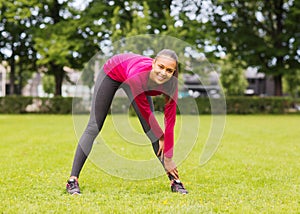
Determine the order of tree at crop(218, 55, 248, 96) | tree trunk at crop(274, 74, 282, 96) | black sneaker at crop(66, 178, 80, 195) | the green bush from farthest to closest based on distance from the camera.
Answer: tree at crop(218, 55, 248, 96)
tree trunk at crop(274, 74, 282, 96)
the green bush
black sneaker at crop(66, 178, 80, 195)

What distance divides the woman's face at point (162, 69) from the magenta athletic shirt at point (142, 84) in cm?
9

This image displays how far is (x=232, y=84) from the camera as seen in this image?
161ft

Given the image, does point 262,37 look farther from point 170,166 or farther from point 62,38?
point 170,166

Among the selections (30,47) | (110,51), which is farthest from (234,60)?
(110,51)

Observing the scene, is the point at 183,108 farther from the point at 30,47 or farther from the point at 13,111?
the point at 30,47

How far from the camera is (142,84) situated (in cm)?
446

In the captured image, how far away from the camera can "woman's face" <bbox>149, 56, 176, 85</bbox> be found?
4324 millimetres

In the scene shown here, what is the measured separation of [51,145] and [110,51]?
2841 mm

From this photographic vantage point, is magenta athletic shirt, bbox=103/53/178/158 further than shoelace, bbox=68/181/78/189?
No

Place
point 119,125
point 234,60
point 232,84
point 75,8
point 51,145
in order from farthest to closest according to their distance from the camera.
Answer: point 232,84 < point 234,60 < point 75,8 < point 51,145 < point 119,125

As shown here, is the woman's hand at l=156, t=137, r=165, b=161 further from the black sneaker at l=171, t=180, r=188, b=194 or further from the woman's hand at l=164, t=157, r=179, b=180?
the black sneaker at l=171, t=180, r=188, b=194

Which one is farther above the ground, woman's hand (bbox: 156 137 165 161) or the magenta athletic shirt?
the magenta athletic shirt

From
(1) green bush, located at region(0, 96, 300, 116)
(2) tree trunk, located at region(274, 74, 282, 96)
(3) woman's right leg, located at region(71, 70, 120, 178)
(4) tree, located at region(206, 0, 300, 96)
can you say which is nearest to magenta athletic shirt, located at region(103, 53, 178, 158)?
(3) woman's right leg, located at region(71, 70, 120, 178)

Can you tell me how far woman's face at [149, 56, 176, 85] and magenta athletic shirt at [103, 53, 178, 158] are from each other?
9cm
